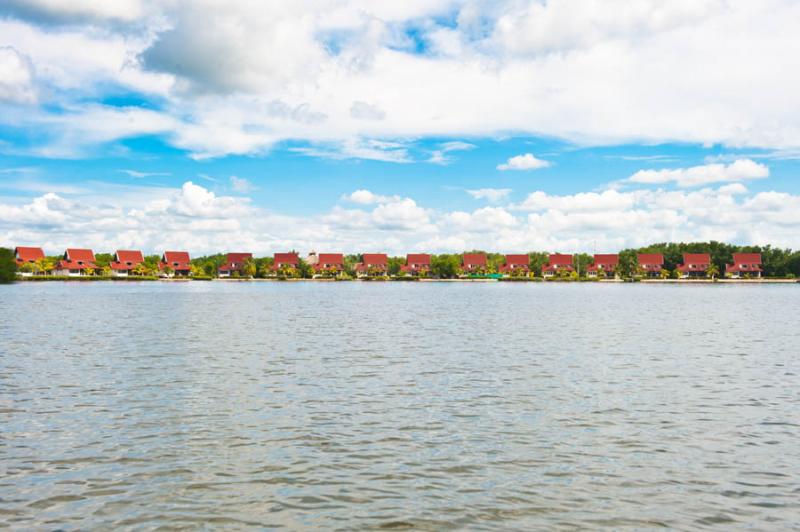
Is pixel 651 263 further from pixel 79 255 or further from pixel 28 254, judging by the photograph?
pixel 28 254

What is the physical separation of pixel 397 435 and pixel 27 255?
18631 cm

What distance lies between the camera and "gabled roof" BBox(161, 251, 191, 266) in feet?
632

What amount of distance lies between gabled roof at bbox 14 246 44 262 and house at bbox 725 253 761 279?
21376 cm

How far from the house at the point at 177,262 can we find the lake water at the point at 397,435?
169446mm

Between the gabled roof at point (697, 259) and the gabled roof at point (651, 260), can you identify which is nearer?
the gabled roof at point (697, 259)

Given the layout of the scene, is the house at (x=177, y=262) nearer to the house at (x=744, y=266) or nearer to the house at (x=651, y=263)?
the house at (x=651, y=263)

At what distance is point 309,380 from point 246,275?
180 metres

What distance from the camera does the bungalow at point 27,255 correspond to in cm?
16400

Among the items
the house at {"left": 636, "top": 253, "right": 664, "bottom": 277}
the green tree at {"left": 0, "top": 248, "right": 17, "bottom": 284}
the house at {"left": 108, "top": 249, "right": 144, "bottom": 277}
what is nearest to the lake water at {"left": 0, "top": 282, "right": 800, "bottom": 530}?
the green tree at {"left": 0, "top": 248, "right": 17, "bottom": 284}

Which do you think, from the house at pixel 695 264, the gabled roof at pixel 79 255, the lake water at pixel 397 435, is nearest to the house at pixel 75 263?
the gabled roof at pixel 79 255

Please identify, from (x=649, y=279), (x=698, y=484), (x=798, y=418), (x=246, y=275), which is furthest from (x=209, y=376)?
(x=649, y=279)

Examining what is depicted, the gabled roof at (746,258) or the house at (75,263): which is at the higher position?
the gabled roof at (746,258)

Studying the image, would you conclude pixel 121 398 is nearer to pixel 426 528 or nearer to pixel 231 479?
pixel 231 479

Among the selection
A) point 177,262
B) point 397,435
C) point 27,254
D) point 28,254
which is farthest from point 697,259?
point 27,254
